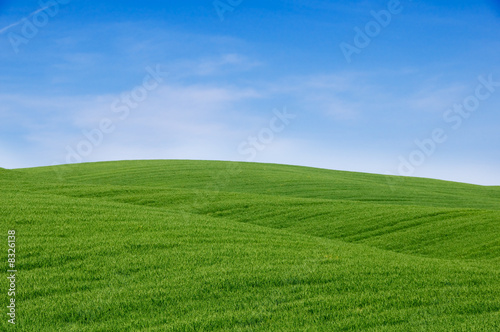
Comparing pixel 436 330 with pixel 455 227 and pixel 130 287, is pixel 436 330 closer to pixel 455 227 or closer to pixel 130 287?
pixel 130 287

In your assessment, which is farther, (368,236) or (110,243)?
(368,236)

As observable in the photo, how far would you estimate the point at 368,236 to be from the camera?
19578 millimetres

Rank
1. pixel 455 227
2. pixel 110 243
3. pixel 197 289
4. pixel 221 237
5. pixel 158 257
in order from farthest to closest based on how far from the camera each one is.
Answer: pixel 455 227 → pixel 221 237 → pixel 110 243 → pixel 158 257 → pixel 197 289

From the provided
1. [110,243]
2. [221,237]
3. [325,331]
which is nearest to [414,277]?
[325,331]

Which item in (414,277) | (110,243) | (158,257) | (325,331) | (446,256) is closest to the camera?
(325,331)

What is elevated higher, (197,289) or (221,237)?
(221,237)

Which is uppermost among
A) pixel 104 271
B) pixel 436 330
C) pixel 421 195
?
pixel 421 195

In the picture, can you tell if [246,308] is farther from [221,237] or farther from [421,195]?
[421,195]

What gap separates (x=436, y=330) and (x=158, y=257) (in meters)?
6.60

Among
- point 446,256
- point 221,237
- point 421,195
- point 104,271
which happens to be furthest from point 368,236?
point 421,195

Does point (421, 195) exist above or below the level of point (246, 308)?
above

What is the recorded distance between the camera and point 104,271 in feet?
32.3

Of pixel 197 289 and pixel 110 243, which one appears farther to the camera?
pixel 110 243

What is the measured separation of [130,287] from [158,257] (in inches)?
75.3
